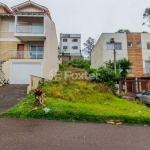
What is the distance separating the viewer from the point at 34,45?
17.2m

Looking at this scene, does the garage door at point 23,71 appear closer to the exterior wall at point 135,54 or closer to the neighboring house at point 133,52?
the neighboring house at point 133,52

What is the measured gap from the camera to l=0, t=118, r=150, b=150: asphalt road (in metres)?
3.30

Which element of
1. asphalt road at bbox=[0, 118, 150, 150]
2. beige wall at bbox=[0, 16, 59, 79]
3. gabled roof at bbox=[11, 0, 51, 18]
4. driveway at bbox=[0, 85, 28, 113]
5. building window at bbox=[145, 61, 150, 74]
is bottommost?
asphalt road at bbox=[0, 118, 150, 150]

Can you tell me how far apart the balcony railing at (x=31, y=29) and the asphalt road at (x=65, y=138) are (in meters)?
13.0

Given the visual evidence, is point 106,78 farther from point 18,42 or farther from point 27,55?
point 18,42

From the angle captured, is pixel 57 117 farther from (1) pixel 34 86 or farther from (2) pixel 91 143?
(1) pixel 34 86

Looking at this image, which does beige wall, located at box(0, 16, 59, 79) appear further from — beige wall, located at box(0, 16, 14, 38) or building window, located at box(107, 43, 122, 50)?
building window, located at box(107, 43, 122, 50)

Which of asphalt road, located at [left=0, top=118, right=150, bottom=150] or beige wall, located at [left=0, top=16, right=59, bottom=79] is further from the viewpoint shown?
beige wall, located at [left=0, top=16, right=59, bottom=79]

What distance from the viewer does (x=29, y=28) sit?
1591 centimetres

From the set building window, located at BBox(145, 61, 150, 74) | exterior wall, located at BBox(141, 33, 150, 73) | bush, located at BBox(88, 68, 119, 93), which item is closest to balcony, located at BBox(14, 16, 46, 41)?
bush, located at BBox(88, 68, 119, 93)

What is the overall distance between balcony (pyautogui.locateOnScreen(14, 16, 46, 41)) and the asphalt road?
1254 cm

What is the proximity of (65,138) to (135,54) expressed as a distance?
2047 cm

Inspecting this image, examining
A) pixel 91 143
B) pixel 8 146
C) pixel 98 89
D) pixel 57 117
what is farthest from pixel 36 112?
pixel 98 89

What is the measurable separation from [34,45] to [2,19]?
4.98 metres
